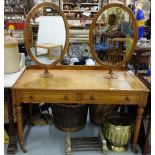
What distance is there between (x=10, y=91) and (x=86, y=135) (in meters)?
0.91

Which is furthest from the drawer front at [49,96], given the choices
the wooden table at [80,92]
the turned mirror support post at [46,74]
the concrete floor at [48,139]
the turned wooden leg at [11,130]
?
the concrete floor at [48,139]

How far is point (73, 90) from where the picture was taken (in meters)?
1.66

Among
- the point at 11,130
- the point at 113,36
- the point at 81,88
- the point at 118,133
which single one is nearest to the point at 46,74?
the point at 81,88

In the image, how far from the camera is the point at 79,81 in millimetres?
1808

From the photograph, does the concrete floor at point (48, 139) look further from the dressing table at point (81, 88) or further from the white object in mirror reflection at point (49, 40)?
the white object in mirror reflection at point (49, 40)

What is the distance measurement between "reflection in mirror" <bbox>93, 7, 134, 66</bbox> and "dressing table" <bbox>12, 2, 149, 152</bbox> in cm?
3

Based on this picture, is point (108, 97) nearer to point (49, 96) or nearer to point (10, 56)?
point (49, 96)

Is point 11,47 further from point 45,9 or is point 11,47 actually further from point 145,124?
point 145,124

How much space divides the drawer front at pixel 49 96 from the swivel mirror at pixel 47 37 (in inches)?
10.9

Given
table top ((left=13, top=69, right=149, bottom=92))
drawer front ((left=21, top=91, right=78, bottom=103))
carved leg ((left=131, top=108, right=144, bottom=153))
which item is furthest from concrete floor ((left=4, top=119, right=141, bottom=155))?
table top ((left=13, top=69, right=149, bottom=92))

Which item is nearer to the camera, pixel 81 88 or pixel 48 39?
pixel 81 88

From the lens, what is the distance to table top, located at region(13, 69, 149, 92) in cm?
168

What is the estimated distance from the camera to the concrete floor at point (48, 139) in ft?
6.16

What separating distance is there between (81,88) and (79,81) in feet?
0.49
